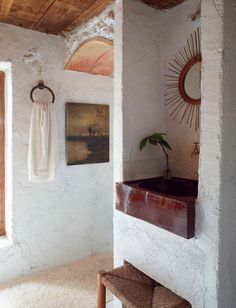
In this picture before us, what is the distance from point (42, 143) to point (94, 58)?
773 millimetres

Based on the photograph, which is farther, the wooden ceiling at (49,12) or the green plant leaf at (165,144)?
the wooden ceiling at (49,12)

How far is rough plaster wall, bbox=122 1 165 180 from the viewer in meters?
1.35

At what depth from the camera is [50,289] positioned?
1.82m

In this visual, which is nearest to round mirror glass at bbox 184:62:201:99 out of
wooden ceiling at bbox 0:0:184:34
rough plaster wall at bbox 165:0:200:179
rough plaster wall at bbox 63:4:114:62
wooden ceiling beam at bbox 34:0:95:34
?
rough plaster wall at bbox 165:0:200:179

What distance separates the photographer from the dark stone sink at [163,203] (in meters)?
0.98

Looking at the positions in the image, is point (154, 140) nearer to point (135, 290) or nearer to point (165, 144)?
point (165, 144)

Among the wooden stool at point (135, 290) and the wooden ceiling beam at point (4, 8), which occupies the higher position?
the wooden ceiling beam at point (4, 8)

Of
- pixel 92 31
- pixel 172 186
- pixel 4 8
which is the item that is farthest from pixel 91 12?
pixel 172 186

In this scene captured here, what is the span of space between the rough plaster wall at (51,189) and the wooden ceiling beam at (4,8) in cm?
13

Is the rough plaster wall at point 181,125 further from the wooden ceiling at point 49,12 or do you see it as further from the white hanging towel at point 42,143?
the white hanging towel at point 42,143

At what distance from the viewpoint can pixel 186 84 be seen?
1413 mm

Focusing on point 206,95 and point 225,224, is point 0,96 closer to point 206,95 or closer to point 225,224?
point 206,95

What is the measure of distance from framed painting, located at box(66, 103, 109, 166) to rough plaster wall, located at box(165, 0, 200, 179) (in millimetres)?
839

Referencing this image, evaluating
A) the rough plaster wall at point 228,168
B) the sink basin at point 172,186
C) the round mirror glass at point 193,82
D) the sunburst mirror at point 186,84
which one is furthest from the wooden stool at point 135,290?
the round mirror glass at point 193,82
